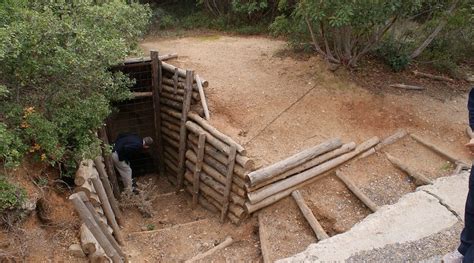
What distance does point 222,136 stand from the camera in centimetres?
834

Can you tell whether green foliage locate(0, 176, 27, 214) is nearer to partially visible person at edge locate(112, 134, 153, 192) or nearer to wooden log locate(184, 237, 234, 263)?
wooden log locate(184, 237, 234, 263)

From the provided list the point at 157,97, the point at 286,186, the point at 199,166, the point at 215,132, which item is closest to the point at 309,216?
the point at 286,186

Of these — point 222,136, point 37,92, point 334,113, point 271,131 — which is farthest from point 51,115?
point 334,113

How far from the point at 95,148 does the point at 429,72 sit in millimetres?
8456

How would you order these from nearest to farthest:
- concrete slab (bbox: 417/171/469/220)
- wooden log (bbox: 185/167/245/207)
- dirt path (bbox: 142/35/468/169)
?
concrete slab (bbox: 417/171/469/220) < wooden log (bbox: 185/167/245/207) < dirt path (bbox: 142/35/468/169)

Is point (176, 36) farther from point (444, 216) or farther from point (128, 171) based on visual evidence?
point (444, 216)

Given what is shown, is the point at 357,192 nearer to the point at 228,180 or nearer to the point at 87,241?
the point at 228,180

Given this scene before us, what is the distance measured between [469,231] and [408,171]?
354cm

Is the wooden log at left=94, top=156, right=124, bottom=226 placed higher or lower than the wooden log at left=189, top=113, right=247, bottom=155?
lower

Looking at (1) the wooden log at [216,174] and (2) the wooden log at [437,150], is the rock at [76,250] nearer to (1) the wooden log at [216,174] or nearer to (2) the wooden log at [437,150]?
(1) the wooden log at [216,174]

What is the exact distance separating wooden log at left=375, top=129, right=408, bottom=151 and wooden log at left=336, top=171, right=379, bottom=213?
1111 millimetres

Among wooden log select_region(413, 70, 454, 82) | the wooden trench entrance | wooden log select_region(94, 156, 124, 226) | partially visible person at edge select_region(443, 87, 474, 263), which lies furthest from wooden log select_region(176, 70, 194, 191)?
partially visible person at edge select_region(443, 87, 474, 263)

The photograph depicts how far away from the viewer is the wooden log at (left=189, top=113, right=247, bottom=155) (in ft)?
25.7

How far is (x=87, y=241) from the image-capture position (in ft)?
18.2
